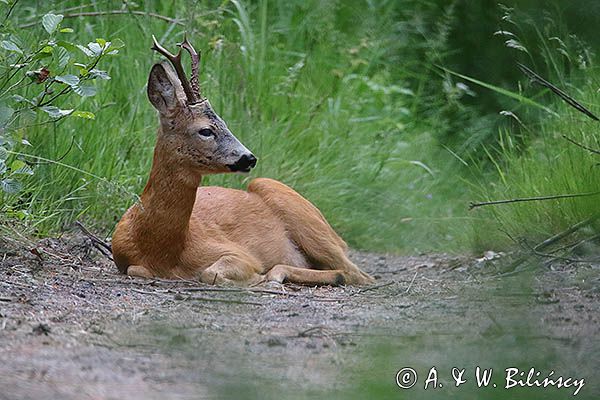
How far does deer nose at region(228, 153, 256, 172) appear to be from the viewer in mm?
5461

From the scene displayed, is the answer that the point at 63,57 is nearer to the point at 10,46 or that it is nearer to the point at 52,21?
the point at 52,21

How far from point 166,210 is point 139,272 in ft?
1.13

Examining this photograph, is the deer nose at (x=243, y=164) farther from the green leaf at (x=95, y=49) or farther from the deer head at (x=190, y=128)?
the green leaf at (x=95, y=49)

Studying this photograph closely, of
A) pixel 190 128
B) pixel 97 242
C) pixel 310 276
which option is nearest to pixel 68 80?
pixel 190 128

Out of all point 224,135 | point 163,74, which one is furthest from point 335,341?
point 163,74

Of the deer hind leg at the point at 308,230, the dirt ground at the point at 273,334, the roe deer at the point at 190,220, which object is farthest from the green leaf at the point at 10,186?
the deer hind leg at the point at 308,230

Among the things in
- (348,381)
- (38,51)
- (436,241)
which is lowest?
(436,241)

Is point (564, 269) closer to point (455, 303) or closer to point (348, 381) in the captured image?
point (455, 303)

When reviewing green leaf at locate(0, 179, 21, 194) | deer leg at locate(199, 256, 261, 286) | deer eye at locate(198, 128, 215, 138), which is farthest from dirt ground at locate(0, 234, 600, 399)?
deer eye at locate(198, 128, 215, 138)

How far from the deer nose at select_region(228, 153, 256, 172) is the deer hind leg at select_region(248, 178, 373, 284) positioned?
91 cm

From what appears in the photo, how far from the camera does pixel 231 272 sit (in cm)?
558

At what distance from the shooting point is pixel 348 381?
9.96ft

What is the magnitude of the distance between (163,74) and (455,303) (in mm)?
Answer: 2199

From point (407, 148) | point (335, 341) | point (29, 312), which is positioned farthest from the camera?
point (407, 148)
